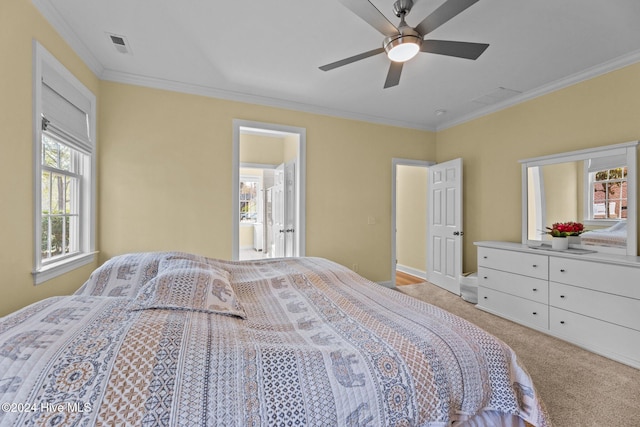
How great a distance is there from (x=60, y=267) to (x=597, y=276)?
4.54 m

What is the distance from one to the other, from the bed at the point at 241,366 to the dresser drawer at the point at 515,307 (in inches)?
87.8

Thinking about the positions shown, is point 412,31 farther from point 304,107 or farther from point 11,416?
point 11,416

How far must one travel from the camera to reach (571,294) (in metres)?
2.59

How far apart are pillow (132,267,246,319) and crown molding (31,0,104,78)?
2.11 metres

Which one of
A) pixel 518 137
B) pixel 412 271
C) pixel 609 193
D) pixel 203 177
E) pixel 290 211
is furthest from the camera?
pixel 412 271

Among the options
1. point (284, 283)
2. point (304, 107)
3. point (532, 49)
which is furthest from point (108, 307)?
point (532, 49)

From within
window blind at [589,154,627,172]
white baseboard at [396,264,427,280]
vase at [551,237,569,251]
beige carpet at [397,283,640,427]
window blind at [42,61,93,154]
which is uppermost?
window blind at [42,61,93,154]

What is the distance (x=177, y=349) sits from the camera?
0.86 meters

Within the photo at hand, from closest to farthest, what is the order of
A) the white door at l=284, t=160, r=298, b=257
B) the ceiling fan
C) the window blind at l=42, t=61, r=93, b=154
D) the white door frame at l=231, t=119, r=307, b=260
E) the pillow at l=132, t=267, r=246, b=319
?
the pillow at l=132, t=267, r=246, b=319, the ceiling fan, the window blind at l=42, t=61, r=93, b=154, the white door frame at l=231, t=119, r=307, b=260, the white door at l=284, t=160, r=298, b=257

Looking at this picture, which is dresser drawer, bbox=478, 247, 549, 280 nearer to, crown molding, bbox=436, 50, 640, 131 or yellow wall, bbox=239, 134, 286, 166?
crown molding, bbox=436, 50, 640, 131

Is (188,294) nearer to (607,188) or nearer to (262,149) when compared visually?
(607,188)

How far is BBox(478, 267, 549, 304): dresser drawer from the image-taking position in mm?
2832

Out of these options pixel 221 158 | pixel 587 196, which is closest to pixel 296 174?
pixel 221 158

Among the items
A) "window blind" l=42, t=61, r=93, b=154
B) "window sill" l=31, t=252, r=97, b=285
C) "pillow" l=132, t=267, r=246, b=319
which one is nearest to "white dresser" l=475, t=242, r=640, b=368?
"pillow" l=132, t=267, r=246, b=319
